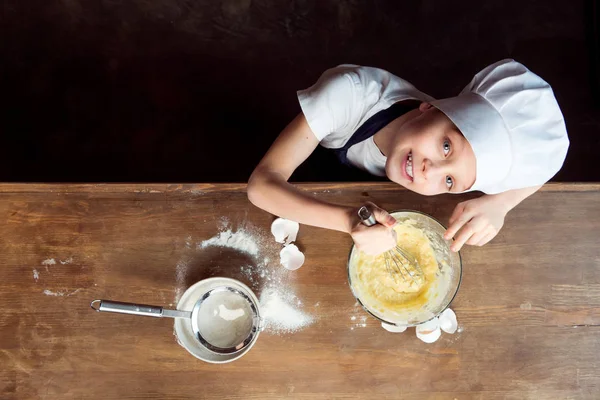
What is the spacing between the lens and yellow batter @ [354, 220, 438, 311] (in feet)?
3.31

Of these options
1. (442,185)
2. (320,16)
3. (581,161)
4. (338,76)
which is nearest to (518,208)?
Result: (442,185)

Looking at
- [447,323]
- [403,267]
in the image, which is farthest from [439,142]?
[447,323]

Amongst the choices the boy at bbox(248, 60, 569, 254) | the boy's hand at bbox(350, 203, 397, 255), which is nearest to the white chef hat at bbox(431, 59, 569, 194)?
the boy at bbox(248, 60, 569, 254)

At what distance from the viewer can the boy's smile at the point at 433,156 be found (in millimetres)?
877

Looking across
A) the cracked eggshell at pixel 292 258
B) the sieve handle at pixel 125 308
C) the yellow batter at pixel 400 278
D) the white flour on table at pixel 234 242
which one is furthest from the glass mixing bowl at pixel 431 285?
the sieve handle at pixel 125 308

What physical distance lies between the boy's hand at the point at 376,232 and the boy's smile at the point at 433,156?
12 centimetres

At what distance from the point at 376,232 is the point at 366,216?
41 millimetres

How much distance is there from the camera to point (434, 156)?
886 mm

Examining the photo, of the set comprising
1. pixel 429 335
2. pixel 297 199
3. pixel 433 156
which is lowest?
pixel 429 335

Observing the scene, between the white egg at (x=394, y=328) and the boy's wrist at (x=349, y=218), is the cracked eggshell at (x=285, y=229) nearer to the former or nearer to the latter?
the boy's wrist at (x=349, y=218)

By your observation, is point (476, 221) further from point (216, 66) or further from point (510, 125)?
point (216, 66)

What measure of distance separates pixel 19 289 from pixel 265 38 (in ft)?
3.62

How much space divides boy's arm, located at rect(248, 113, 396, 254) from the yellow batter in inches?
5.0

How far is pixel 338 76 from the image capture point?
101 cm
